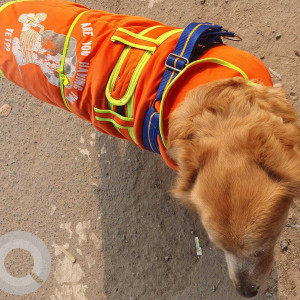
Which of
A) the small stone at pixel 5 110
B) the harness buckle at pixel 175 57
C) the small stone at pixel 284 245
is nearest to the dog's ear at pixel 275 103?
the harness buckle at pixel 175 57

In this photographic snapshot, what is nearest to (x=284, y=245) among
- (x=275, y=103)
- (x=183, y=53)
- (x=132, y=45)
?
(x=275, y=103)

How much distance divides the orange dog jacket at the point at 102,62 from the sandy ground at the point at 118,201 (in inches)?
30.2

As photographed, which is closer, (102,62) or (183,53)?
(183,53)

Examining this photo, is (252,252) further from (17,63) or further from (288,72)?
(17,63)

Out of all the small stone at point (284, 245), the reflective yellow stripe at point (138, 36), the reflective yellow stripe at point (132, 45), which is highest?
the reflective yellow stripe at point (138, 36)

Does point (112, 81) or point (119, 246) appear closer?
point (112, 81)

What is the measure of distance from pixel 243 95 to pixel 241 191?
0.41m

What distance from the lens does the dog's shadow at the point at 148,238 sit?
237 cm

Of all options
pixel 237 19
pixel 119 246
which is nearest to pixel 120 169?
pixel 119 246

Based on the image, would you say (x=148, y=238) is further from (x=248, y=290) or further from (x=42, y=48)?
(x=42, y=48)

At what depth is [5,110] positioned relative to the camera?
3121 millimetres

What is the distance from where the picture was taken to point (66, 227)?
2793mm

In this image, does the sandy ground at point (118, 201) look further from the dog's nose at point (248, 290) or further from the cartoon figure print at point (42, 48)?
the cartoon figure print at point (42, 48)

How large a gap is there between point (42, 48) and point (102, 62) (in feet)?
1.43
